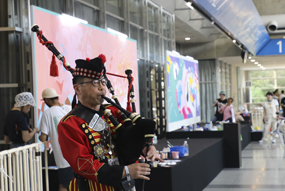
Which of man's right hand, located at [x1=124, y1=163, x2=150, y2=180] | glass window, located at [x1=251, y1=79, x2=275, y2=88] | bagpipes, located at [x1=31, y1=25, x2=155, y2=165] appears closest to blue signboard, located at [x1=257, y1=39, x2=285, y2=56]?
bagpipes, located at [x1=31, y1=25, x2=155, y2=165]

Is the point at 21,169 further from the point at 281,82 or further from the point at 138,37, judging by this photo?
the point at 281,82

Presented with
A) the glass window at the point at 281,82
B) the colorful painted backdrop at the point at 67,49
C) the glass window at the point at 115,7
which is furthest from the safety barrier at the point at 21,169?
the glass window at the point at 281,82

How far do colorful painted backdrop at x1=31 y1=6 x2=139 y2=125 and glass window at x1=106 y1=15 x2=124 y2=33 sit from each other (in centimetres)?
37

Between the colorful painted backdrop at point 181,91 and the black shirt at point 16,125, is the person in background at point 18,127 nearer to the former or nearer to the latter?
the black shirt at point 16,125

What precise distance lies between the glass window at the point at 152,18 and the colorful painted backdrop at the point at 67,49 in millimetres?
2643

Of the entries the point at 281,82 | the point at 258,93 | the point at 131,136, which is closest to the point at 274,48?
the point at 131,136

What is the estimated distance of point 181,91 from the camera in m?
11.7

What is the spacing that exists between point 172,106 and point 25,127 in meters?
6.44

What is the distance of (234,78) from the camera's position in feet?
92.6

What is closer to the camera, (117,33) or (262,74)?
(117,33)

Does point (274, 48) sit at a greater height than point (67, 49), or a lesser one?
greater

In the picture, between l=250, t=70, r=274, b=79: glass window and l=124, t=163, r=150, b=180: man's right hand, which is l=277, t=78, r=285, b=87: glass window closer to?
l=250, t=70, r=274, b=79: glass window

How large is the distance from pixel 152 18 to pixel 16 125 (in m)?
7.23

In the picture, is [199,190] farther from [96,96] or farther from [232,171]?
[96,96]
